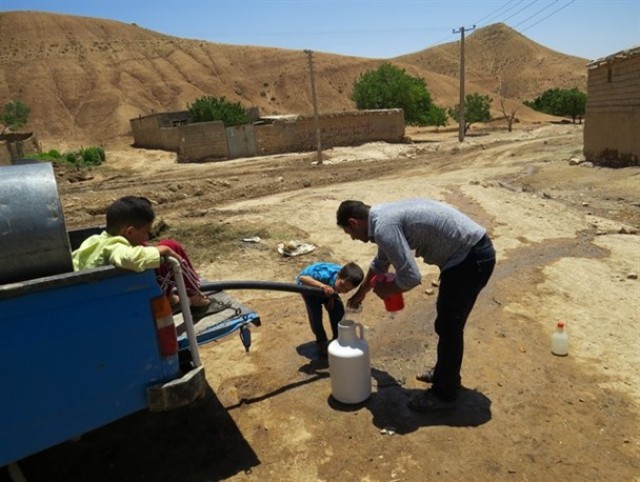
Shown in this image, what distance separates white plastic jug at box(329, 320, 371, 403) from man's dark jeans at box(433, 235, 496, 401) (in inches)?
21.1

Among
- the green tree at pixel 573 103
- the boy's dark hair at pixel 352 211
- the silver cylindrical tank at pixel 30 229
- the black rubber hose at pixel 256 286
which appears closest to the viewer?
the silver cylindrical tank at pixel 30 229

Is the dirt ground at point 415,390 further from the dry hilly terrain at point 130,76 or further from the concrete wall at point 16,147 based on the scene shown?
the dry hilly terrain at point 130,76

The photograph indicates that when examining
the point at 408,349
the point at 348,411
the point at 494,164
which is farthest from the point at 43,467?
the point at 494,164

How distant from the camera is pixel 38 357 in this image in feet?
7.34

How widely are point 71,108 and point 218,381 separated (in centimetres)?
5431

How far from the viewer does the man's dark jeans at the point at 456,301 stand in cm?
322

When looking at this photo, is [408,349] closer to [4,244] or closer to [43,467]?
[43,467]

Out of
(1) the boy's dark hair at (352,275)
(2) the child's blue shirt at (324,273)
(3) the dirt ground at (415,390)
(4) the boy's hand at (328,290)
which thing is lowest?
(3) the dirt ground at (415,390)

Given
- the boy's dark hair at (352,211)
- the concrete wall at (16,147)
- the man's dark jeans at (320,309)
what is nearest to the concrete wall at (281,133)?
the concrete wall at (16,147)

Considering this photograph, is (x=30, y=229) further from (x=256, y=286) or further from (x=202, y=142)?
(x=202, y=142)

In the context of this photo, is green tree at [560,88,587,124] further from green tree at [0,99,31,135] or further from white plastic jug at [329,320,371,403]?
white plastic jug at [329,320,371,403]

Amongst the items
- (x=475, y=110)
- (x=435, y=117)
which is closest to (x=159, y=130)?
(x=435, y=117)

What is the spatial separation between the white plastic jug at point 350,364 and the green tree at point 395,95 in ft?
126

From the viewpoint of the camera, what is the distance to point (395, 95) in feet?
130
